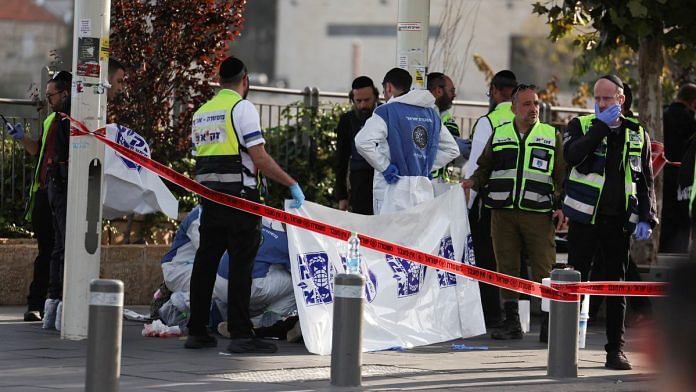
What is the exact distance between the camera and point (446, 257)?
34.4 ft

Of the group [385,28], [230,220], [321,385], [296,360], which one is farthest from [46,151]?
[385,28]

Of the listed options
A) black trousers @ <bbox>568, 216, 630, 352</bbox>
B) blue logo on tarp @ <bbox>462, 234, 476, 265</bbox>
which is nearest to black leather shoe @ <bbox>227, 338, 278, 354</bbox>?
blue logo on tarp @ <bbox>462, 234, 476, 265</bbox>

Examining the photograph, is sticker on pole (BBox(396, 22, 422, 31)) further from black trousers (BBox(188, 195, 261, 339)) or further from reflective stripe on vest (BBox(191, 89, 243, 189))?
black trousers (BBox(188, 195, 261, 339))

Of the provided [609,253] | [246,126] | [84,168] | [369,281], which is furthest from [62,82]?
[609,253]

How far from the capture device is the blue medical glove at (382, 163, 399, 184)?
1068cm

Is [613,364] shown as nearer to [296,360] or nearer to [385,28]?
[296,360]

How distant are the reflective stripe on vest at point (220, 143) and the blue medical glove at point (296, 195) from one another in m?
0.43

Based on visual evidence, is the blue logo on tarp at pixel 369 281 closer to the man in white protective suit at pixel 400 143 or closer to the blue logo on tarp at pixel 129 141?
the man in white protective suit at pixel 400 143

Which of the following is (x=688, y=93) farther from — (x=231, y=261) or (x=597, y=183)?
(x=231, y=261)

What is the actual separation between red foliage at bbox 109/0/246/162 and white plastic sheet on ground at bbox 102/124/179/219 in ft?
10.3

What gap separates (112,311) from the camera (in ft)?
20.5

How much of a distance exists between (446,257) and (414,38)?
2.42 metres

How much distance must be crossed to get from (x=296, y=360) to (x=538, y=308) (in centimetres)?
448

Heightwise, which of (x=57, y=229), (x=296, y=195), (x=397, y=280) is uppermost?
(x=296, y=195)
